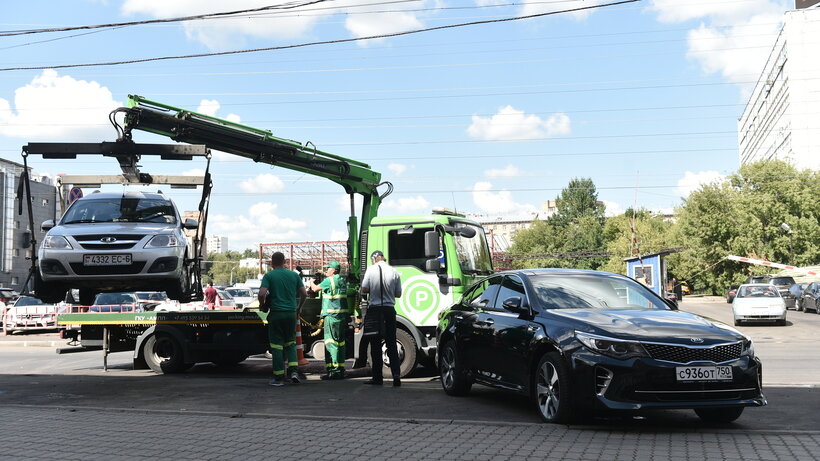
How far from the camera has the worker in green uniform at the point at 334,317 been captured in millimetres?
12039

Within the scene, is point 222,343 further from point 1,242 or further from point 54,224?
point 1,242

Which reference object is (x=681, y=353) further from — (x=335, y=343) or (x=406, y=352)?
(x=335, y=343)

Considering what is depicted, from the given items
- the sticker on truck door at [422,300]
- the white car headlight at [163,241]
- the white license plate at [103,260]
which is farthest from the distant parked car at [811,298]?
the white license plate at [103,260]

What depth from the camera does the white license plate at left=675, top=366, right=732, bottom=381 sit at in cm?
691

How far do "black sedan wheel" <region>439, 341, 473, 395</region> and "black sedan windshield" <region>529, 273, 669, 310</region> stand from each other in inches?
66.2

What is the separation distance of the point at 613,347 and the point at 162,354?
8925 mm

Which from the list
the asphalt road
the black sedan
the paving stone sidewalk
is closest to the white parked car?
the asphalt road

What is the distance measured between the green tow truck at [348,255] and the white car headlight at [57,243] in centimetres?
115

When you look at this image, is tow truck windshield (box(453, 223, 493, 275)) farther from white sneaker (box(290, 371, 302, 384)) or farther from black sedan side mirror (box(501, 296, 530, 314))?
black sedan side mirror (box(501, 296, 530, 314))

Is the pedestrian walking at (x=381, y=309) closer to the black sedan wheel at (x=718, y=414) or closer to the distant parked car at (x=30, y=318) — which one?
the black sedan wheel at (x=718, y=414)

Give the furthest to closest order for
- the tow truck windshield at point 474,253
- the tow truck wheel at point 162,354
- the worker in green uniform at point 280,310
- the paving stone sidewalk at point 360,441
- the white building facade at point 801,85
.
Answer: the white building facade at point 801,85
the tow truck wheel at point 162,354
the tow truck windshield at point 474,253
the worker in green uniform at point 280,310
the paving stone sidewalk at point 360,441

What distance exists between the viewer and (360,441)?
6824 mm

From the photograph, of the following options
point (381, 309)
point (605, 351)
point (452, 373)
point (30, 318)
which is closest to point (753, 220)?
point (30, 318)

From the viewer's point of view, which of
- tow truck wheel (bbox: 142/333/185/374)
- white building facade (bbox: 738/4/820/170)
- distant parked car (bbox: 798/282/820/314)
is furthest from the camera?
white building facade (bbox: 738/4/820/170)
